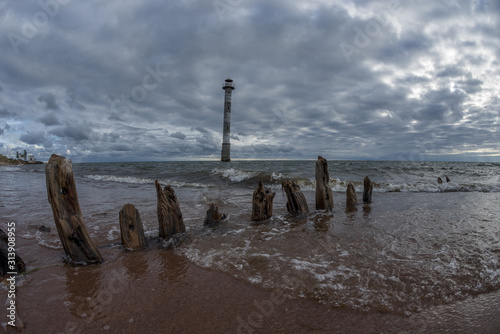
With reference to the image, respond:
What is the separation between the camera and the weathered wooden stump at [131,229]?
428cm

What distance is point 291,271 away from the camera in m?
3.44

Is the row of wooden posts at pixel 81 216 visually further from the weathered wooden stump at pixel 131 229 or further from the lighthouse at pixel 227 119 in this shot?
the lighthouse at pixel 227 119

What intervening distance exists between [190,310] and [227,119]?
4957 cm

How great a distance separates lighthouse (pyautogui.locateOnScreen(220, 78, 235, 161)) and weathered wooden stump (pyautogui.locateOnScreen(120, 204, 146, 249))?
156ft

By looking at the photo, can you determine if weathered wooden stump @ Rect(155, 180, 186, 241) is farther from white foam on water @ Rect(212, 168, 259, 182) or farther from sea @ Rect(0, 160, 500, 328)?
white foam on water @ Rect(212, 168, 259, 182)

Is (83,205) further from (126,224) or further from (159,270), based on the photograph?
(159,270)

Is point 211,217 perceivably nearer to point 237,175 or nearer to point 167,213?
point 167,213

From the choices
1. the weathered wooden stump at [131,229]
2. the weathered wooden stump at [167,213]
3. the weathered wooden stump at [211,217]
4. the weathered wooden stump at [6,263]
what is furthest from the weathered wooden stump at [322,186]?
the weathered wooden stump at [6,263]

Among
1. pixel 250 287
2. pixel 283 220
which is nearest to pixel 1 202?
pixel 283 220

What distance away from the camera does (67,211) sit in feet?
11.7

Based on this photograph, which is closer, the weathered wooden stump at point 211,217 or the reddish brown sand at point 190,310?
the reddish brown sand at point 190,310

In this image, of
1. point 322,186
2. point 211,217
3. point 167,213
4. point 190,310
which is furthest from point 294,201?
point 190,310

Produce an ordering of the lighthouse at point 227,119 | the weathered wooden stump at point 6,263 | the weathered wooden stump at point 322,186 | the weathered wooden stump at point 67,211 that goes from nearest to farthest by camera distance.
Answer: the weathered wooden stump at point 6,263
the weathered wooden stump at point 67,211
the weathered wooden stump at point 322,186
the lighthouse at point 227,119

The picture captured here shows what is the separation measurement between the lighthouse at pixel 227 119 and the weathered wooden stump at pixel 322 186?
44.9 meters
